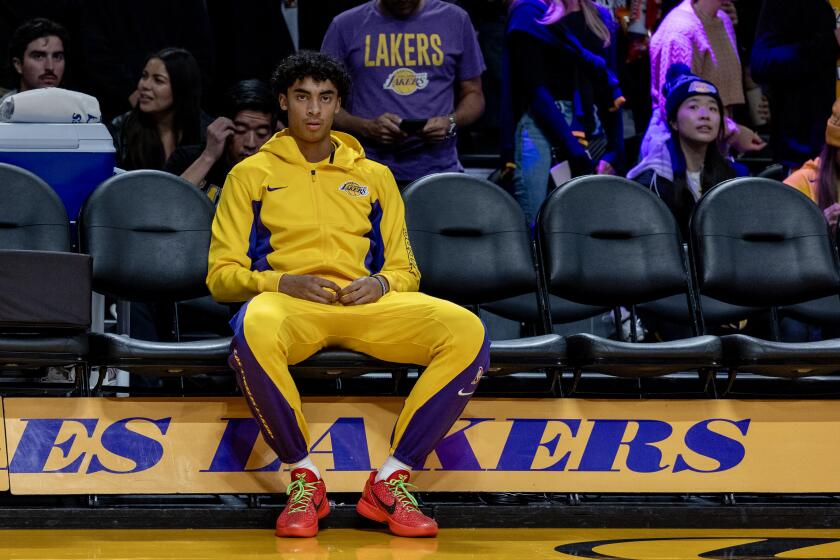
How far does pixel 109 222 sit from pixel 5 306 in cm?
77

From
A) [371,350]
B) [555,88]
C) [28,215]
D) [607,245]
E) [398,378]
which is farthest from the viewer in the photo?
[555,88]

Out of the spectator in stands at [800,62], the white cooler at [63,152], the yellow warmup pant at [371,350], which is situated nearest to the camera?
the yellow warmup pant at [371,350]

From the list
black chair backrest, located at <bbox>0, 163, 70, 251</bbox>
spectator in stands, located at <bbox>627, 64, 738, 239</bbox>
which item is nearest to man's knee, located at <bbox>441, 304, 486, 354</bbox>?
black chair backrest, located at <bbox>0, 163, 70, 251</bbox>

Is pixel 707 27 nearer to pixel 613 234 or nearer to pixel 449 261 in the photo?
pixel 613 234

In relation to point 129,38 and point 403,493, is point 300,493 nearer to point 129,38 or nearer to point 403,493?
point 403,493

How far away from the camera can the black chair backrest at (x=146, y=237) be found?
4.56 m

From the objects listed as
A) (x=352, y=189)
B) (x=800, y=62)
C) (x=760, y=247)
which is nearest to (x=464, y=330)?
(x=352, y=189)

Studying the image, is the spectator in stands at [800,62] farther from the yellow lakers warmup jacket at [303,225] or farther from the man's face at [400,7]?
the yellow lakers warmup jacket at [303,225]

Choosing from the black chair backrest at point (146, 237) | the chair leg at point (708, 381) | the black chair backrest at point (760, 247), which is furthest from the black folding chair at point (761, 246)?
the black chair backrest at point (146, 237)

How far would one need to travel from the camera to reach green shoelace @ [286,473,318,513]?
375 cm

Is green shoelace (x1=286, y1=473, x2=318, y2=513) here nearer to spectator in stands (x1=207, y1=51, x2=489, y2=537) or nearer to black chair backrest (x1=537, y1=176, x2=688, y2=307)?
spectator in stands (x1=207, y1=51, x2=489, y2=537)

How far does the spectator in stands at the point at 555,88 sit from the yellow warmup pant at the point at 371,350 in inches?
64.8

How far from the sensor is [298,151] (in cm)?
442

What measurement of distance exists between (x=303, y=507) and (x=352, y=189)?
3.89 feet
